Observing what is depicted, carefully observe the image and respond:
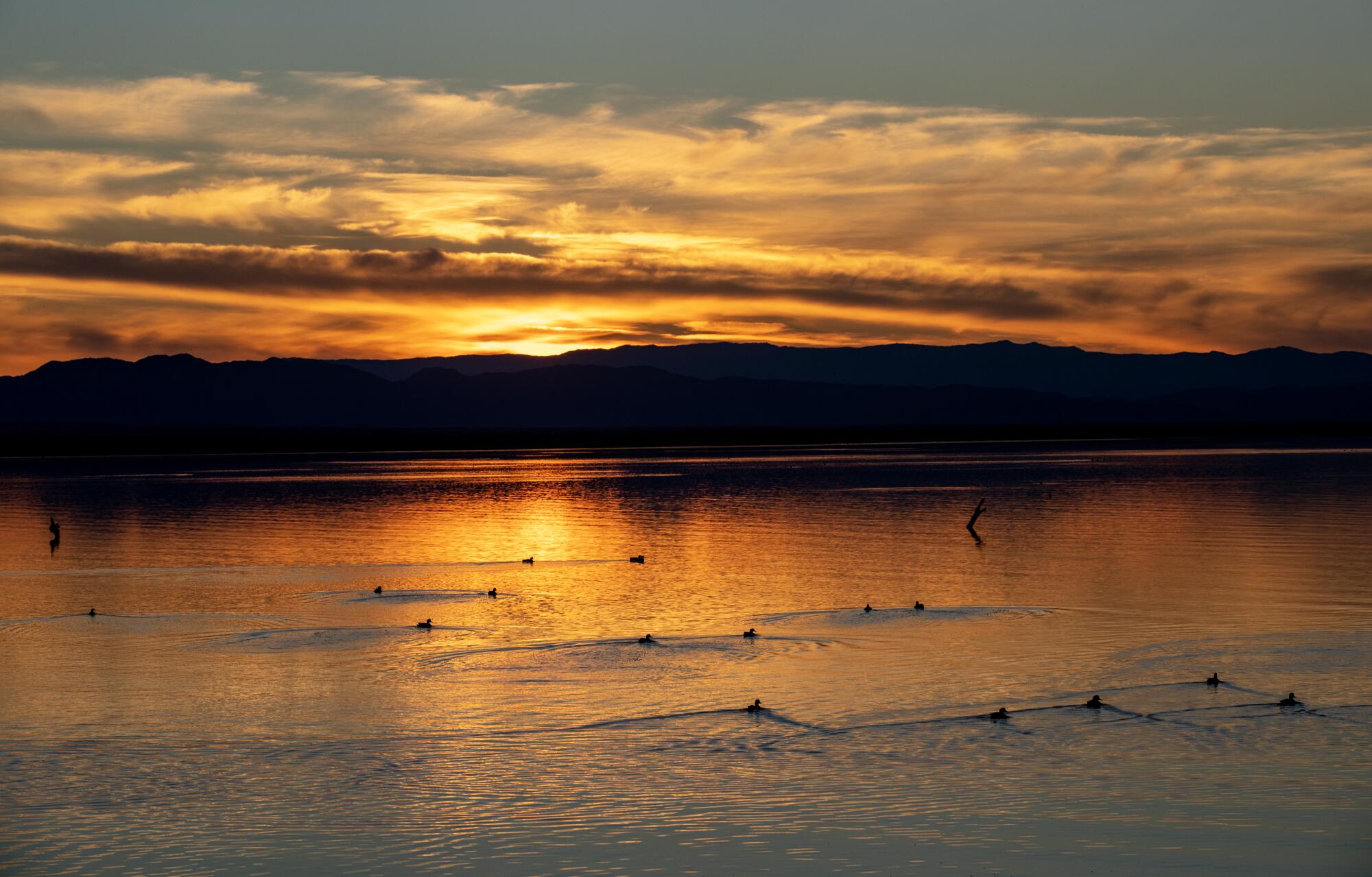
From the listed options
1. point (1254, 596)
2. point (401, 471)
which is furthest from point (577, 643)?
point (401, 471)

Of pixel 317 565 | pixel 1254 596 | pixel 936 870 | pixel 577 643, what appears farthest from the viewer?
pixel 317 565

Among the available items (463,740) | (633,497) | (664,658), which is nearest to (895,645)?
(664,658)

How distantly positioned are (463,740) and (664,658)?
19.4 feet

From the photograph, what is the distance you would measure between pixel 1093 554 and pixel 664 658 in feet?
65.5

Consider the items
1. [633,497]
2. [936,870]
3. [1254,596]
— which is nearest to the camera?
[936,870]

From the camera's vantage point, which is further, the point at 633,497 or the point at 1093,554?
the point at 633,497

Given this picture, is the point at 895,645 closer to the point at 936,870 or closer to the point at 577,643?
Answer: the point at 577,643

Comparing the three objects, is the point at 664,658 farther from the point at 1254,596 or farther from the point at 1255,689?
the point at 1254,596

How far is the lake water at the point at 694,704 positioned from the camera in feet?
45.3

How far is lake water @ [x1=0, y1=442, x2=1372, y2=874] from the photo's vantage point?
1381 centimetres

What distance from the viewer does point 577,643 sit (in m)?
24.9

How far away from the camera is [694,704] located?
19.6 metres

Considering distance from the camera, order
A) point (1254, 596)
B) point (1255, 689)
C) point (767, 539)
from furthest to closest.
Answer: point (767, 539), point (1254, 596), point (1255, 689)

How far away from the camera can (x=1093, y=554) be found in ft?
129
